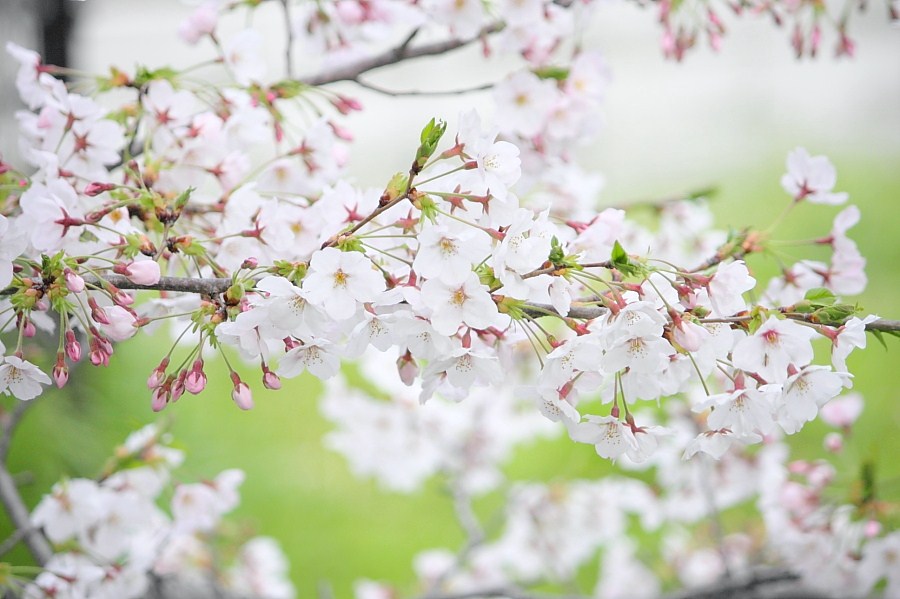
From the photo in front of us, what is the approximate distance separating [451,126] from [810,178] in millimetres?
3674

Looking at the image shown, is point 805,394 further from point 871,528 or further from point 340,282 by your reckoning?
point 871,528

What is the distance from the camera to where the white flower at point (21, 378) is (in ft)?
2.58

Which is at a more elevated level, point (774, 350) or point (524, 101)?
point (524, 101)

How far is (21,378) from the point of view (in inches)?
31.5

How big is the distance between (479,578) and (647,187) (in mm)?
4236

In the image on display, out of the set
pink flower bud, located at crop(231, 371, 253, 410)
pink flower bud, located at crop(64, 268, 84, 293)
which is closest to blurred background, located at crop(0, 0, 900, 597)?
pink flower bud, located at crop(231, 371, 253, 410)

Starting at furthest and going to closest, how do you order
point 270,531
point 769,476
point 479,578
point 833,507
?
point 270,531
point 479,578
point 769,476
point 833,507

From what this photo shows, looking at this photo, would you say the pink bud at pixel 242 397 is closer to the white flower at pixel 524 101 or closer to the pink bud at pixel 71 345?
the pink bud at pixel 71 345

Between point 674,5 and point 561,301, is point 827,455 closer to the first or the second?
point 674,5

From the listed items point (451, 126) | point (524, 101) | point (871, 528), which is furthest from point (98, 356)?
point (451, 126)

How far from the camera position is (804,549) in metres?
1.43

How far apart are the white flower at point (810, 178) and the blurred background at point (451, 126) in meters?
0.47

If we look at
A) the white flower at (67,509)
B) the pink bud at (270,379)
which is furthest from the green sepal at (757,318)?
the white flower at (67,509)

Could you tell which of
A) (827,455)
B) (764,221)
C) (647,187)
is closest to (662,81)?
(647,187)
